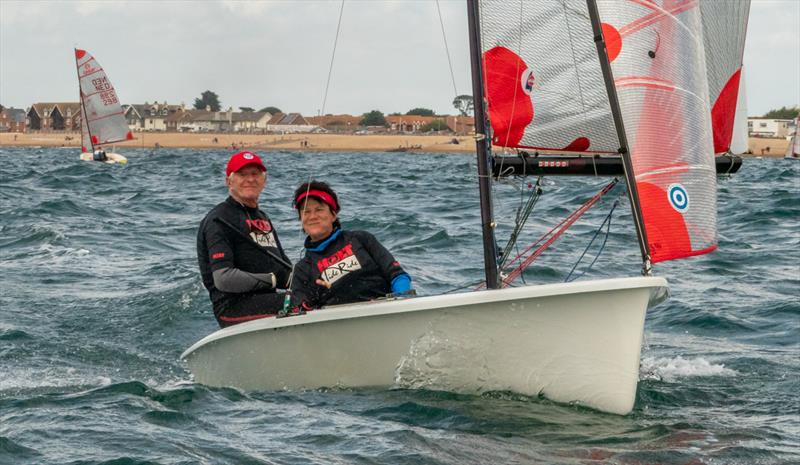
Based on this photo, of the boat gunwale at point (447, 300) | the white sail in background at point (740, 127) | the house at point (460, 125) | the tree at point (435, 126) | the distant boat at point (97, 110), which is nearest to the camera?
the boat gunwale at point (447, 300)

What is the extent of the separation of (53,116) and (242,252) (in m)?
108

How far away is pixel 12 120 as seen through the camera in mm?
123812

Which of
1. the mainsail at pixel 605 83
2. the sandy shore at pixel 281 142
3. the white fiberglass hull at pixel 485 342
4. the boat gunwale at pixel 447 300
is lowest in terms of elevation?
the sandy shore at pixel 281 142

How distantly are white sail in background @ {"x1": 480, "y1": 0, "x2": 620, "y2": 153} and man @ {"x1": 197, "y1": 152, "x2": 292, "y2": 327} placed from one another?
1.38m

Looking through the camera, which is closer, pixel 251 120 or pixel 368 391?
pixel 368 391

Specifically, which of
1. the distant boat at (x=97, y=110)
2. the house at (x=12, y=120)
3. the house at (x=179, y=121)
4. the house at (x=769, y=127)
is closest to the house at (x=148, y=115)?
the house at (x=179, y=121)

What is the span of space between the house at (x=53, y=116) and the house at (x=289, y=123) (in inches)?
761

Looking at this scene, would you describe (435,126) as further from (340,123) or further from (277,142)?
(277,142)

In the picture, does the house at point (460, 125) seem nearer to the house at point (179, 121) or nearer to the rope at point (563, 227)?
the house at point (179, 121)

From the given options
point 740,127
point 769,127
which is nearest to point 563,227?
point 740,127

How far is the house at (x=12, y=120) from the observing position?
116 metres

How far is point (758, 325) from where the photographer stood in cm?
812

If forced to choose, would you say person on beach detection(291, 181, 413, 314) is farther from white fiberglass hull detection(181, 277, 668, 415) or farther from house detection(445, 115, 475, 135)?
house detection(445, 115, 475, 135)

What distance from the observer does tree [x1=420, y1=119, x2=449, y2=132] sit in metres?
112
